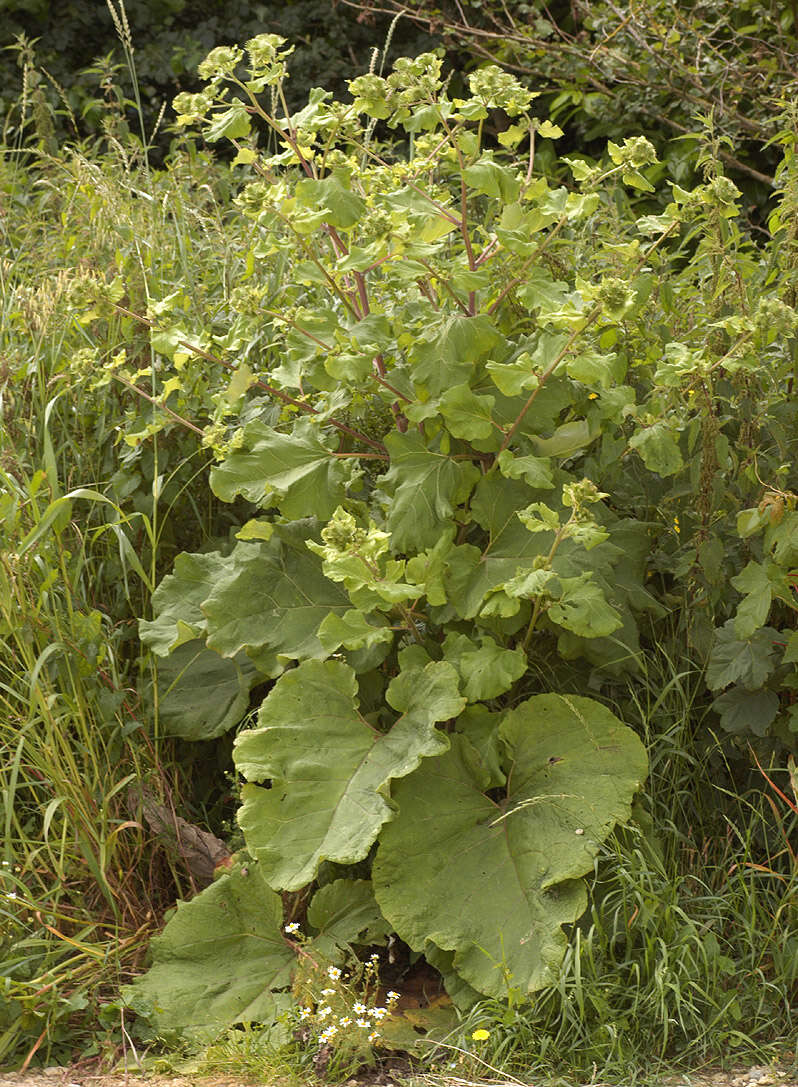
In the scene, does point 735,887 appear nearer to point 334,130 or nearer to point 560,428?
point 560,428

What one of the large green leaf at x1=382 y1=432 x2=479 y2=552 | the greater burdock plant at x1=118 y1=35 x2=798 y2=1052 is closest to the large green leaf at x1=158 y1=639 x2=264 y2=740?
the greater burdock plant at x1=118 y1=35 x2=798 y2=1052

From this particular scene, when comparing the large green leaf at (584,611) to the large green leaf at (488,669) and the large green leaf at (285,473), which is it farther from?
the large green leaf at (285,473)

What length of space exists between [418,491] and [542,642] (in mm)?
561

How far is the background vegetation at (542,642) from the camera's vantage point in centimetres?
258

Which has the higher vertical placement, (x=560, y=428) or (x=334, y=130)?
(x=334, y=130)

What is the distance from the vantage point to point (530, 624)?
286 centimetres

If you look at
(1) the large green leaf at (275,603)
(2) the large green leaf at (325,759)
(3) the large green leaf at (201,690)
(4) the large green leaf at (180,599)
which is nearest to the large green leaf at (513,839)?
(2) the large green leaf at (325,759)

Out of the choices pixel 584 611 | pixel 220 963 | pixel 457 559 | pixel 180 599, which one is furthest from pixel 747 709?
pixel 180 599

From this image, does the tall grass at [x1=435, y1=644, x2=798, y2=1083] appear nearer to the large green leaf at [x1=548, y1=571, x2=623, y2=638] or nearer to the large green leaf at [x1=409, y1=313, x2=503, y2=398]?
the large green leaf at [x1=548, y1=571, x2=623, y2=638]

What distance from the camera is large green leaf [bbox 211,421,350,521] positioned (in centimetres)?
294

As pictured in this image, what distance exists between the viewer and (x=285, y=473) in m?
2.97

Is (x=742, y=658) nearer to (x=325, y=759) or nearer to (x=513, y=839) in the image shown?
(x=513, y=839)

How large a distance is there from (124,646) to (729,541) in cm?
168

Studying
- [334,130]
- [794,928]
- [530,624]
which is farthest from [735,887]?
[334,130]
